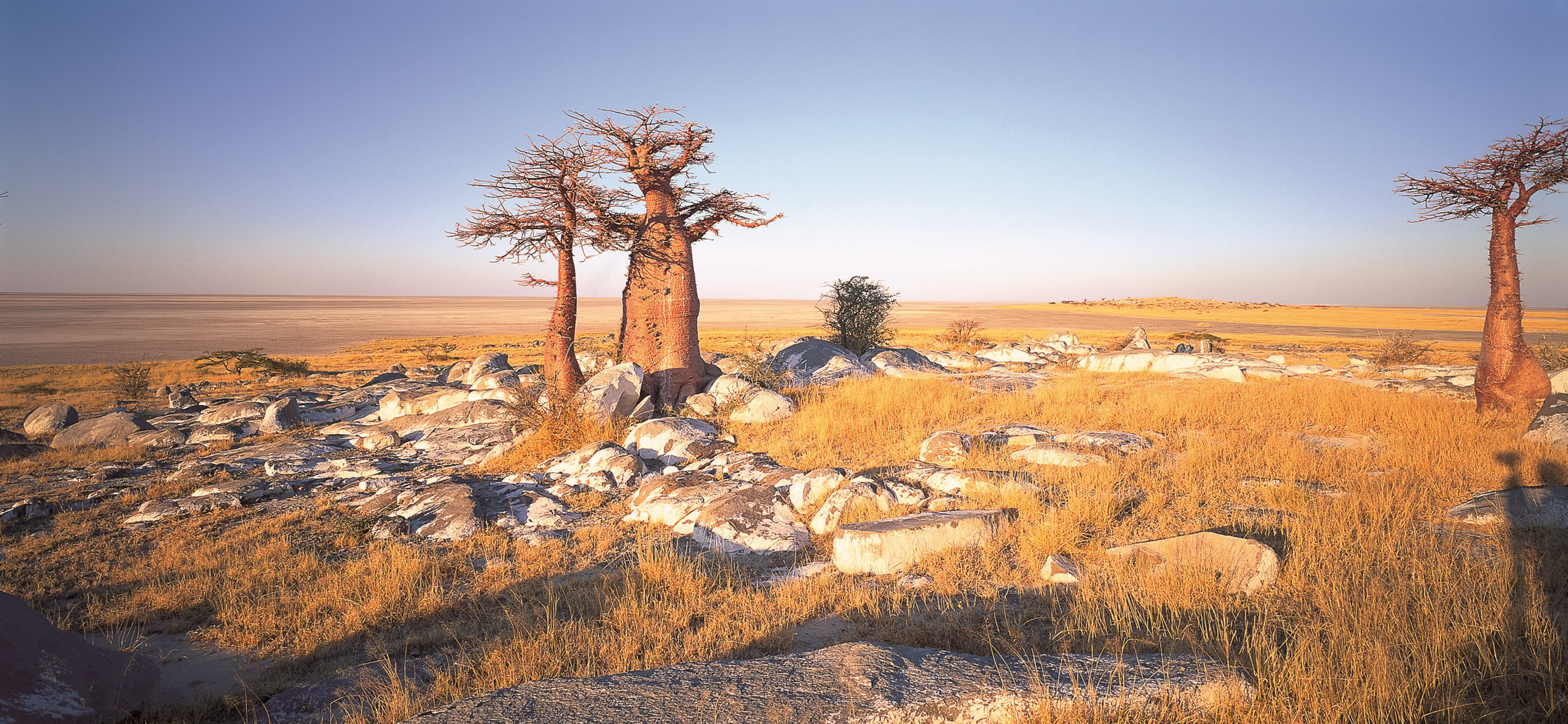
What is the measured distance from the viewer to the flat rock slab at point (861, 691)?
273 cm

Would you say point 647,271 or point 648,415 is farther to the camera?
point 647,271

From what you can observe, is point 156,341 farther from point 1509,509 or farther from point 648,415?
point 1509,509

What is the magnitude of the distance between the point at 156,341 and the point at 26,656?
51.8m

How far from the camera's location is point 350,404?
47.4ft

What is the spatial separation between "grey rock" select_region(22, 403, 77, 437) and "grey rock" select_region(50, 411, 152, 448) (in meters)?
0.48

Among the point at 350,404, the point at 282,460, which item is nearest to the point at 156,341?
the point at 350,404

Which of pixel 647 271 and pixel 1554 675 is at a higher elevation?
pixel 647 271

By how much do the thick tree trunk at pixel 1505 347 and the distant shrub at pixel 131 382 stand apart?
2874 cm

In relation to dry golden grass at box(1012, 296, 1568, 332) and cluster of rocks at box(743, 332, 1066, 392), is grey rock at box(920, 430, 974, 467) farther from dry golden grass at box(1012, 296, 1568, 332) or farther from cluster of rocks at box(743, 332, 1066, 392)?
dry golden grass at box(1012, 296, 1568, 332)

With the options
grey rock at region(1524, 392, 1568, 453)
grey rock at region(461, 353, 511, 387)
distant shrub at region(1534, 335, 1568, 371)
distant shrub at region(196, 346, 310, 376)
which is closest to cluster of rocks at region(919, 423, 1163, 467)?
grey rock at region(1524, 392, 1568, 453)

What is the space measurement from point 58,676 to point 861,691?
397cm

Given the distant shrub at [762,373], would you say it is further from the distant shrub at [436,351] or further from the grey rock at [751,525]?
the distant shrub at [436,351]

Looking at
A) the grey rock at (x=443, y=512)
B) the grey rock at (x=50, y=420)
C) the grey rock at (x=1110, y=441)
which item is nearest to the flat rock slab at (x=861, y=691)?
the grey rock at (x=443, y=512)

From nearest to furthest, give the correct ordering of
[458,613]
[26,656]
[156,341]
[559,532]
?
[26,656]
[458,613]
[559,532]
[156,341]
